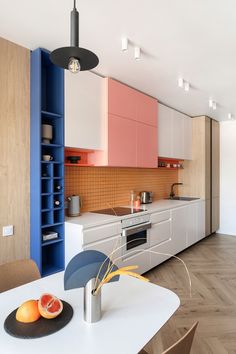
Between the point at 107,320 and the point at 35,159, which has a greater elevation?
the point at 35,159

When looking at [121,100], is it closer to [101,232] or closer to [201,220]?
[101,232]

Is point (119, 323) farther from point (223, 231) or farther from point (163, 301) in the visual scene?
point (223, 231)

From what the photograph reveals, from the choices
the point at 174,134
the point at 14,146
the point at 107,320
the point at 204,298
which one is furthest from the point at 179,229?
the point at 107,320

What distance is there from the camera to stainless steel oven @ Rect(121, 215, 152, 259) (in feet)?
9.09

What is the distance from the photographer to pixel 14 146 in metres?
2.17

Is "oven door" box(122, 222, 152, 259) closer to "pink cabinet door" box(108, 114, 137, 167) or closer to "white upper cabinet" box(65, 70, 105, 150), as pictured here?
"pink cabinet door" box(108, 114, 137, 167)

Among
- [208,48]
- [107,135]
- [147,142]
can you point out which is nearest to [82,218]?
[107,135]

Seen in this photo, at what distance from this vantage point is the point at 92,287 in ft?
3.38

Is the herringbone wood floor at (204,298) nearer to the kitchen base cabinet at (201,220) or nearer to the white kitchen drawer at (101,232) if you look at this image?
the kitchen base cabinet at (201,220)

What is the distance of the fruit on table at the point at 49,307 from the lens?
3.33 feet

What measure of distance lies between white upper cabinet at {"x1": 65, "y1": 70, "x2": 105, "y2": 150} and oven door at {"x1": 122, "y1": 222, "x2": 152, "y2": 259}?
104cm

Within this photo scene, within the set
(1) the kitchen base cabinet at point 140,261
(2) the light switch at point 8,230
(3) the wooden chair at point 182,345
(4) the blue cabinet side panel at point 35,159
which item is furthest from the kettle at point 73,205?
(3) the wooden chair at point 182,345

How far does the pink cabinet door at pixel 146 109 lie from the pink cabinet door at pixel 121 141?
213 millimetres

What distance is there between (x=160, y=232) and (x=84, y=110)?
77.1 inches
